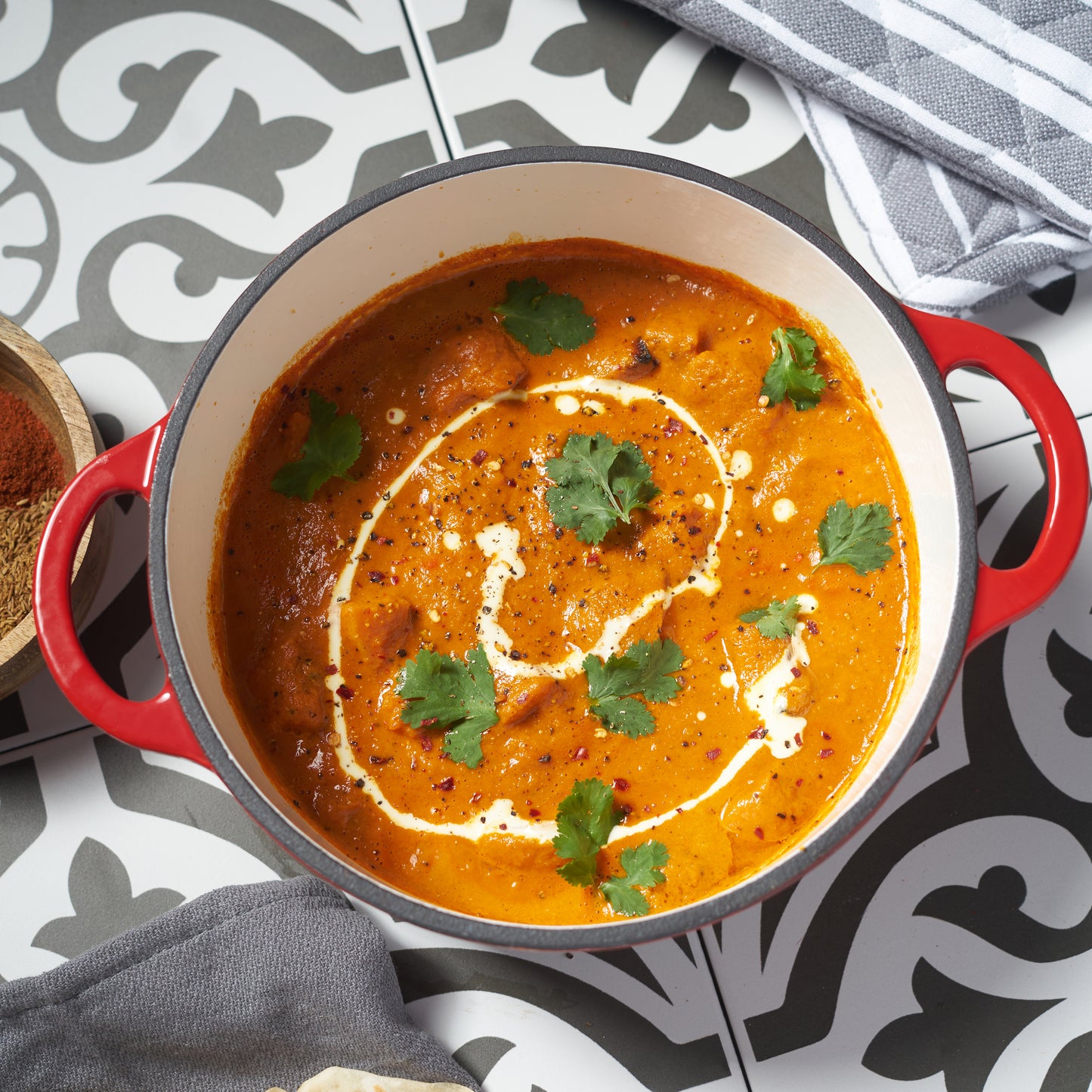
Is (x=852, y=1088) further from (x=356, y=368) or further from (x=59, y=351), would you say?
(x=59, y=351)

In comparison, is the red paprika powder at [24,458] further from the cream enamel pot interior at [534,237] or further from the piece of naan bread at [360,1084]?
the piece of naan bread at [360,1084]

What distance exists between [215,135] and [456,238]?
0.58 meters

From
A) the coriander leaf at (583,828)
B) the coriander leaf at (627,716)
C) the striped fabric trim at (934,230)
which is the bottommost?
the coriander leaf at (583,828)

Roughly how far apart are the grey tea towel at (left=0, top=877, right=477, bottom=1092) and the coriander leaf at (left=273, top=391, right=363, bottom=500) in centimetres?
68

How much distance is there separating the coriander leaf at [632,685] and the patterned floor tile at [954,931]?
0.45 m

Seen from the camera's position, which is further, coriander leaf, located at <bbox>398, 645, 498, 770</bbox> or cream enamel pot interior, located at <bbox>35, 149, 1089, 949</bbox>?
coriander leaf, located at <bbox>398, 645, 498, 770</bbox>

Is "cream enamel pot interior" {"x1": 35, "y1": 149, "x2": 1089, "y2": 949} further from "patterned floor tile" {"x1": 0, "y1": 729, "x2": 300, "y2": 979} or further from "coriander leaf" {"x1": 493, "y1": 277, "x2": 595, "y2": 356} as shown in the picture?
"patterned floor tile" {"x1": 0, "y1": 729, "x2": 300, "y2": 979}

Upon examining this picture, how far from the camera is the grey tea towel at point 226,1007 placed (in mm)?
1629

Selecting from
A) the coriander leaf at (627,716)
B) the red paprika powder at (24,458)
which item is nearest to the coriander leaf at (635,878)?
the coriander leaf at (627,716)

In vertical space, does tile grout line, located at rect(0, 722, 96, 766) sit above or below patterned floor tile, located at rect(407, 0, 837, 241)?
below

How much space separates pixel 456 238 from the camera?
1.65 meters

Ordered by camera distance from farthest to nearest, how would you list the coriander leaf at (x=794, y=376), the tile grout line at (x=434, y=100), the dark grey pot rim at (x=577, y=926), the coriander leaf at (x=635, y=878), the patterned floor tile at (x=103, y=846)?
the tile grout line at (x=434, y=100) < the patterned floor tile at (x=103, y=846) < the coriander leaf at (x=794, y=376) < the coriander leaf at (x=635, y=878) < the dark grey pot rim at (x=577, y=926)

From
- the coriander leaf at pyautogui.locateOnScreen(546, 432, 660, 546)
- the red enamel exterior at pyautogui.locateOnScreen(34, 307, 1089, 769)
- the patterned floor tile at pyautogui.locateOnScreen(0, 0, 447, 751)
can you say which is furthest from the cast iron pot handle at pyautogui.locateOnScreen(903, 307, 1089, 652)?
the patterned floor tile at pyautogui.locateOnScreen(0, 0, 447, 751)

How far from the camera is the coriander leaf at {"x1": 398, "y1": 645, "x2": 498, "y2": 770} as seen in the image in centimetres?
153
